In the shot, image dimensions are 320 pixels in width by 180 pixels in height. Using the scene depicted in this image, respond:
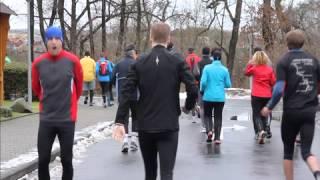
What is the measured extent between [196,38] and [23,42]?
44.7ft

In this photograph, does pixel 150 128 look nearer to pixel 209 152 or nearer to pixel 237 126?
pixel 209 152

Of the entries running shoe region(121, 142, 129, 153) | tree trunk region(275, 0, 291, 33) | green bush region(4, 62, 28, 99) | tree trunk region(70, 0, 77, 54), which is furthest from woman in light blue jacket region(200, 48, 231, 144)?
tree trunk region(70, 0, 77, 54)

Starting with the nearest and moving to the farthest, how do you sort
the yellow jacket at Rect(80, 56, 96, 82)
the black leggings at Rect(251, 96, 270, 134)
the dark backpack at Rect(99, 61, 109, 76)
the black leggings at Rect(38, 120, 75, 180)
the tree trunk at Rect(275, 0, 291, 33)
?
the black leggings at Rect(38, 120, 75, 180) < the black leggings at Rect(251, 96, 270, 134) < the yellow jacket at Rect(80, 56, 96, 82) < the dark backpack at Rect(99, 61, 109, 76) < the tree trunk at Rect(275, 0, 291, 33)

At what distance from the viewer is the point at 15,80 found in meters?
23.0

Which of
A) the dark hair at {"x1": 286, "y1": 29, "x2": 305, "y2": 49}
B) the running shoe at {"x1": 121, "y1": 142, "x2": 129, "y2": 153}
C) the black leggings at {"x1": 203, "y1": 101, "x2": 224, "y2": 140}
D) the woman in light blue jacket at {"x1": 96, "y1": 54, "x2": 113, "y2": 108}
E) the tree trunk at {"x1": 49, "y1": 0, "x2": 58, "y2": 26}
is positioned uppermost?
the tree trunk at {"x1": 49, "y1": 0, "x2": 58, "y2": 26}

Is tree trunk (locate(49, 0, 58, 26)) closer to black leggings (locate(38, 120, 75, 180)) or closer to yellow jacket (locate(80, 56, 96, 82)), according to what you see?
yellow jacket (locate(80, 56, 96, 82))

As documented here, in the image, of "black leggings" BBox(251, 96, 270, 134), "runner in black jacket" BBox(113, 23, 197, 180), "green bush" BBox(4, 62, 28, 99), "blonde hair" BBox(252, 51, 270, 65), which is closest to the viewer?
"runner in black jacket" BBox(113, 23, 197, 180)

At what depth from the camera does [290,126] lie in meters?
7.48

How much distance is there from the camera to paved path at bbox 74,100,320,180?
29.7 ft

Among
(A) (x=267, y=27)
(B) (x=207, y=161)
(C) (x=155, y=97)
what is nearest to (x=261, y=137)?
(B) (x=207, y=161)

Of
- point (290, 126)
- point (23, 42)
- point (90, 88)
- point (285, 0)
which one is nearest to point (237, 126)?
point (90, 88)

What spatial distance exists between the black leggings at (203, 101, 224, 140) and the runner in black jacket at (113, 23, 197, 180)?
6.17 metres

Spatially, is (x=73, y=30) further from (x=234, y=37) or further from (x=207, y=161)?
(x=207, y=161)

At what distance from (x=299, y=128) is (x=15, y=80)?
55.4 feet
